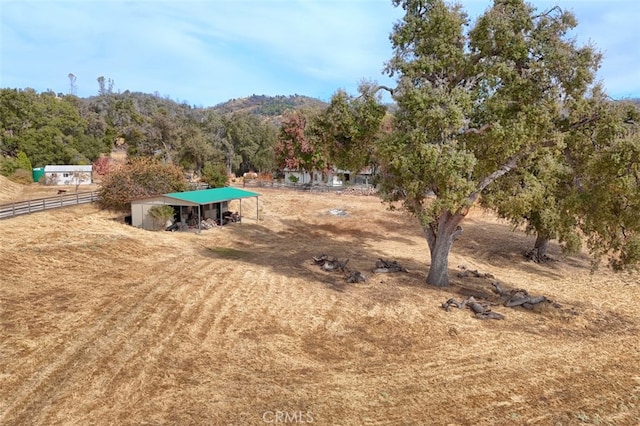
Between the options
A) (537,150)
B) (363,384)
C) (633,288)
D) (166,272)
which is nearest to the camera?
(363,384)

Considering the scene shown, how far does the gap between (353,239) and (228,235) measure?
9438 mm

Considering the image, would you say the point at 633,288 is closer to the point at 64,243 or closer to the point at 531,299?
the point at 531,299

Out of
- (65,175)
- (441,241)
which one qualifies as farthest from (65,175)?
(441,241)

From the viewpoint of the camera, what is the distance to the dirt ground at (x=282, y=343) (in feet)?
27.5

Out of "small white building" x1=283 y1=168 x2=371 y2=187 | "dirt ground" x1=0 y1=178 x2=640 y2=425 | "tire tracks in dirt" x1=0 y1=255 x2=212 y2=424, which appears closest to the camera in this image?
"tire tracks in dirt" x1=0 y1=255 x2=212 y2=424

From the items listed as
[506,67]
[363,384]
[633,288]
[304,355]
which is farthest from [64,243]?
[633,288]

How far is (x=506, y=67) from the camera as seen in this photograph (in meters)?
14.4

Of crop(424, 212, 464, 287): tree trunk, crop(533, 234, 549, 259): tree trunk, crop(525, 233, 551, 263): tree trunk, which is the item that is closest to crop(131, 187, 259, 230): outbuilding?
crop(424, 212, 464, 287): tree trunk

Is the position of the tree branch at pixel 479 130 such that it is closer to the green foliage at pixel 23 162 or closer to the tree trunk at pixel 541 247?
the tree trunk at pixel 541 247

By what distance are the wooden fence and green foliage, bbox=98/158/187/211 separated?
1735 mm

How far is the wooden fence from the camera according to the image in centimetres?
2683

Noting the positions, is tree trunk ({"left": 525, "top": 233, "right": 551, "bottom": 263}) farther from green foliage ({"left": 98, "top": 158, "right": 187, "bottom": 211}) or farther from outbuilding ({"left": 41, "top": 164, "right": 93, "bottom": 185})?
outbuilding ({"left": 41, "top": 164, "right": 93, "bottom": 185})

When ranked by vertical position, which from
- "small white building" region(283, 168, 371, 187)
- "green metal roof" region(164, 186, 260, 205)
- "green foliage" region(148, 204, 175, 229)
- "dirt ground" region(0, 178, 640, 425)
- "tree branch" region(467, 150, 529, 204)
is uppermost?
"tree branch" region(467, 150, 529, 204)

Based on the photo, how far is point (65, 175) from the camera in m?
55.7
